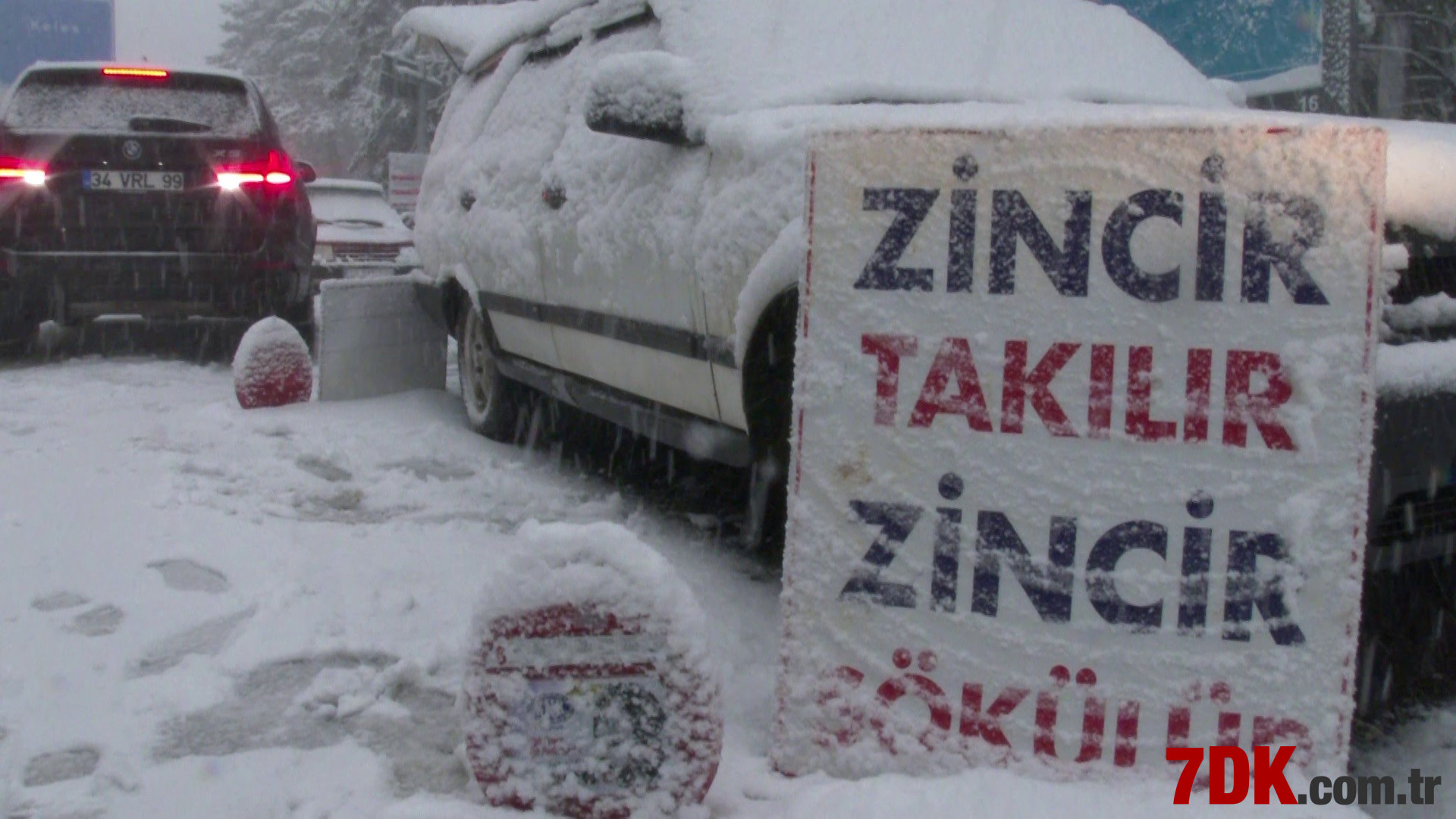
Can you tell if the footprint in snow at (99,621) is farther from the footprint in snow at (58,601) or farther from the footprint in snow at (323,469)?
the footprint in snow at (323,469)

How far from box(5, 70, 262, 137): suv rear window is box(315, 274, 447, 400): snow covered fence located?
183cm

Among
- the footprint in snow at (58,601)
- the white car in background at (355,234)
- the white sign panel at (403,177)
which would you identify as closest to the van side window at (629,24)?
the footprint in snow at (58,601)

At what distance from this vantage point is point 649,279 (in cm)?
434

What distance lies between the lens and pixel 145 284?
8.16 m

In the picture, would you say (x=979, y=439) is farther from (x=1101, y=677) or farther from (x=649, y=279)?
(x=649, y=279)

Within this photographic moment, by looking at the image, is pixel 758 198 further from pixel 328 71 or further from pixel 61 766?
pixel 328 71

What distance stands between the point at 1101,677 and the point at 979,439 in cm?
49

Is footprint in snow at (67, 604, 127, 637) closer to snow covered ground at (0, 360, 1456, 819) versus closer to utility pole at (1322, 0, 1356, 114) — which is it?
snow covered ground at (0, 360, 1456, 819)

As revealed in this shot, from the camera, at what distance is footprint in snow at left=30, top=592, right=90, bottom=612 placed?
3.79 m

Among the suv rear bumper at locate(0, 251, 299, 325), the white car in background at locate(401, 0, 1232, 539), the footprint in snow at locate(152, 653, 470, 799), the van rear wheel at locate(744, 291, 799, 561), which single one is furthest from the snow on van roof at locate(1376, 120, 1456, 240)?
the suv rear bumper at locate(0, 251, 299, 325)

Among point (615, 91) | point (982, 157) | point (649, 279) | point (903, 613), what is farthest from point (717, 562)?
point (982, 157)

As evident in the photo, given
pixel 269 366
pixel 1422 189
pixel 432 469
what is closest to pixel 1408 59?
pixel 432 469

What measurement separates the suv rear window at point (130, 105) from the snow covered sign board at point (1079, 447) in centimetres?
670

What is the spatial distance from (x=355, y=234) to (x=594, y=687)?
13.6 m
